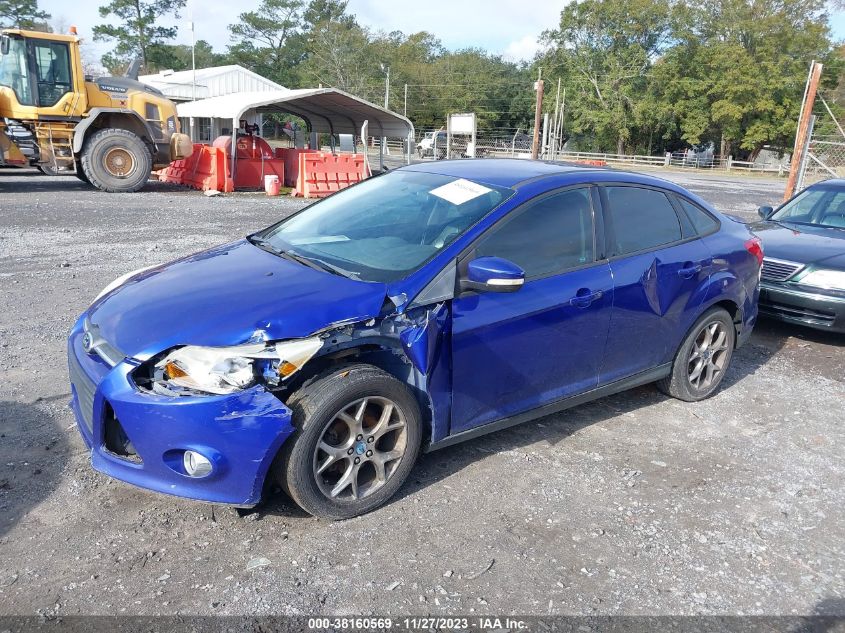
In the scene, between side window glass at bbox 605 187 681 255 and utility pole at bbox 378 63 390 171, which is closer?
side window glass at bbox 605 187 681 255

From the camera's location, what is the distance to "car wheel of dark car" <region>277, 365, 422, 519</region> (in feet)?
9.34

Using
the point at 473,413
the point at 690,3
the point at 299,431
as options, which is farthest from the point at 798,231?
the point at 690,3

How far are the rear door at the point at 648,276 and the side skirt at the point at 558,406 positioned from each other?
5 cm

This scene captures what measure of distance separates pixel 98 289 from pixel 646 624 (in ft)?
20.0

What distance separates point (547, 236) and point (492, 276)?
0.68m

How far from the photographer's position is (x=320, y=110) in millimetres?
20000

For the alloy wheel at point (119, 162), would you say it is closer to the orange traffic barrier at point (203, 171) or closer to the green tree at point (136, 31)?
the orange traffic barrier at point (203, 171)

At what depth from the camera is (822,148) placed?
17.5 meters

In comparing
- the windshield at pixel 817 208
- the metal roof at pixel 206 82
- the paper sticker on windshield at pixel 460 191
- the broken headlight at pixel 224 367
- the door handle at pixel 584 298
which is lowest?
the broken headlight at pixel 224 367

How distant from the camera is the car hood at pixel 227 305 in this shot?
2828 millimetres

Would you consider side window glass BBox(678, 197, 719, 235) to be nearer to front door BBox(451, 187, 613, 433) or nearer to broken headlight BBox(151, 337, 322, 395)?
front door BBox(451, 187, 613, 433)

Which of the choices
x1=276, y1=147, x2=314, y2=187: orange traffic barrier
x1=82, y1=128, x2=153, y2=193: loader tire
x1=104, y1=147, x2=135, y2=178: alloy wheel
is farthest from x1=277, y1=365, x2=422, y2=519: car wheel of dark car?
x1=276, y1=147, x2=314, y2=187: orange traffic barrier

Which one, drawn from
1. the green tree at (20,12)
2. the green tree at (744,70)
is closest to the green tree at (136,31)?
the green tree at (20,12)

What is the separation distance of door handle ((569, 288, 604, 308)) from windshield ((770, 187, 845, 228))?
4648 mm
